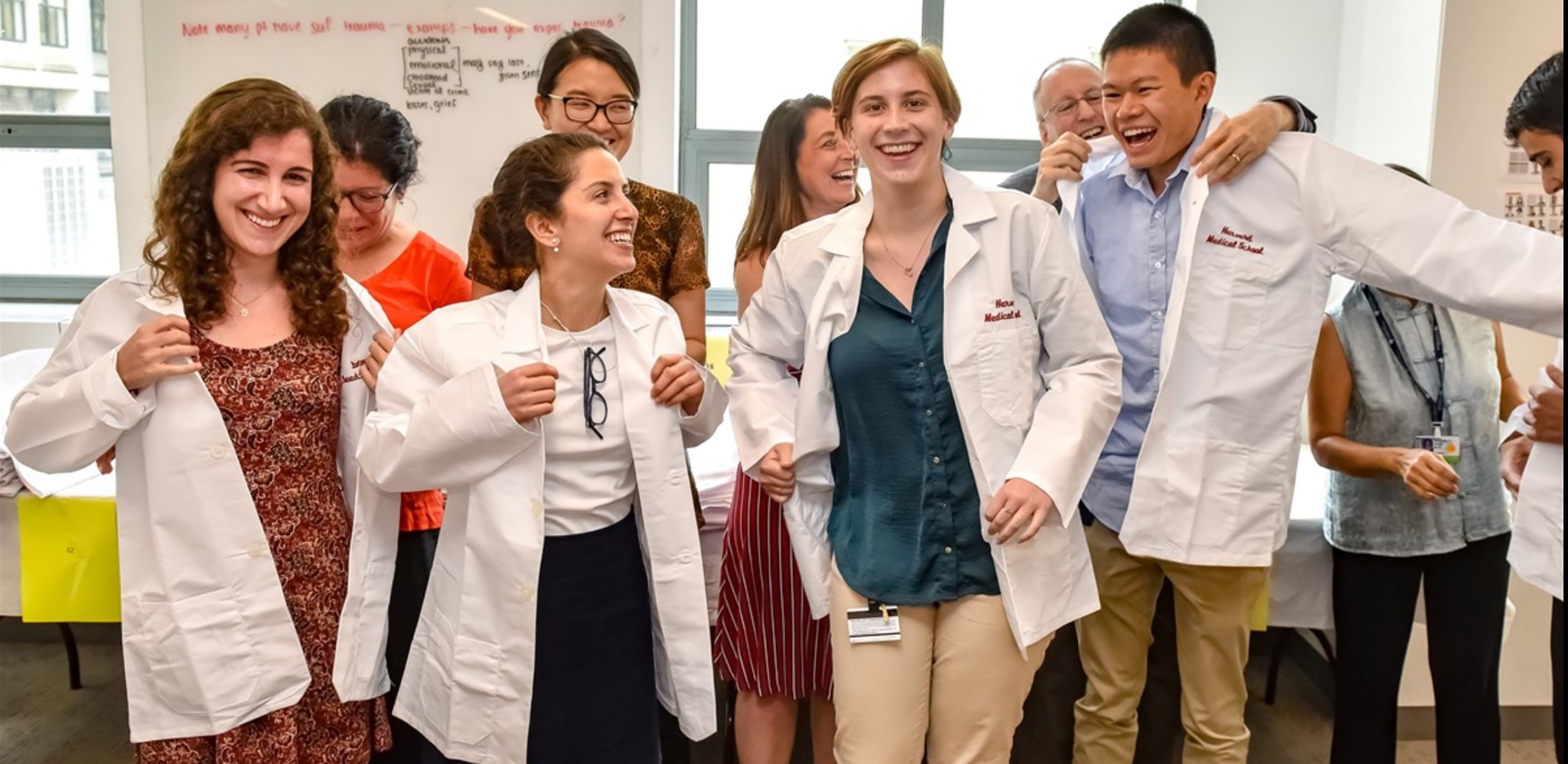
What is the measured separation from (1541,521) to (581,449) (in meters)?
1.47

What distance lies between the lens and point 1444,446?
239 centimetres

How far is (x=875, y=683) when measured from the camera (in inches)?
72.8

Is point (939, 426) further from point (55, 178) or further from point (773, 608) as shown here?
point (55, 178)

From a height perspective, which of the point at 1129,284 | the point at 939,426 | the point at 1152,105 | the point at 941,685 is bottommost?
the point at 941,685

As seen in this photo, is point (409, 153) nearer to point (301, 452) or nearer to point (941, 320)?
point (301, 452)

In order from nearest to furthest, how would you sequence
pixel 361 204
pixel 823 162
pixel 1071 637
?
pixel 361 204
pixel 823 162
pixel 1071 637

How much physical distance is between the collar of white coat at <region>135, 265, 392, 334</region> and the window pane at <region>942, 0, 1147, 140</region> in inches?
124

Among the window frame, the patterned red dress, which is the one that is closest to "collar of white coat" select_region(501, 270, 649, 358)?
the patterned red dress

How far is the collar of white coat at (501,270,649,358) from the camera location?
6.20ft

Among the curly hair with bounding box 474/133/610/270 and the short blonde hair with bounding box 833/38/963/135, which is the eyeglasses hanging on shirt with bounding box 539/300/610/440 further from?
the short blonde hair with bounding box 833/38/963/135

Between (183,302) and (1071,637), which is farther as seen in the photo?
(1071,637)

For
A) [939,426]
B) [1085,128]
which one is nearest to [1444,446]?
[1085,128]

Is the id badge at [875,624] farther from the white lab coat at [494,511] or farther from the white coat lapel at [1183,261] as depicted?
the white coat lapel at [1183,261]

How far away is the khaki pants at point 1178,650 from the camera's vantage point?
2275 mm
